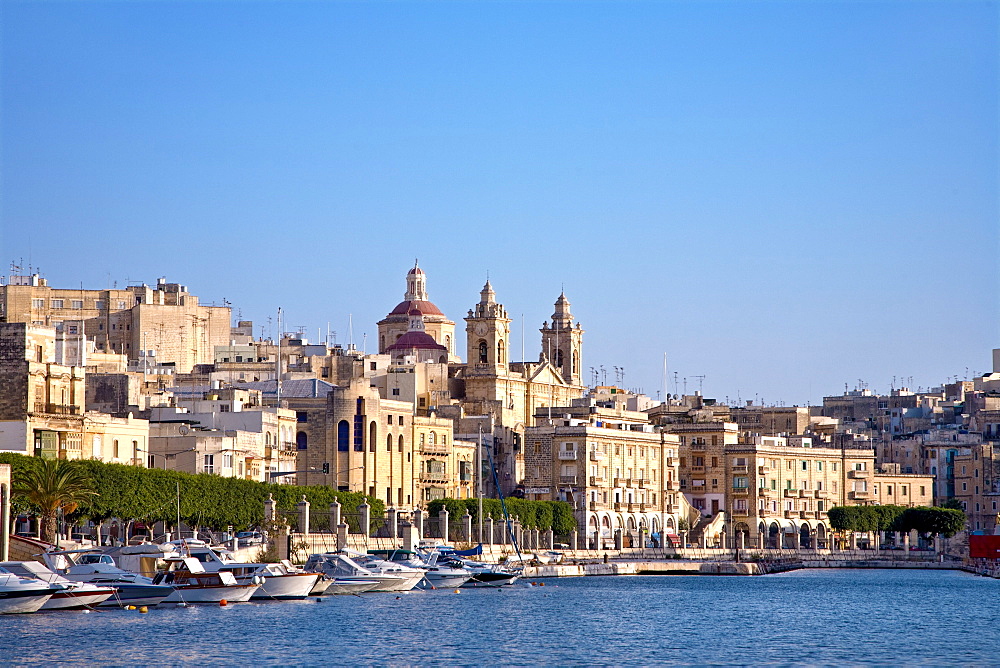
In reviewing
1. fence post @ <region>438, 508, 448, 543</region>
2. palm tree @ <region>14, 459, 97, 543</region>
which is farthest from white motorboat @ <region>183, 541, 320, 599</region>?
fence post @ <region>438, 508, 448, 543</region>

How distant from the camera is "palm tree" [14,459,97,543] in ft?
254

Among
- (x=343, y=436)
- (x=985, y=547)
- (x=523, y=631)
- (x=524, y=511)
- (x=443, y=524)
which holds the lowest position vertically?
(x=523, y=631)

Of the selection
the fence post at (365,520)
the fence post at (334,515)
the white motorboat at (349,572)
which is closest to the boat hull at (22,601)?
the white motorboat at (349,572)

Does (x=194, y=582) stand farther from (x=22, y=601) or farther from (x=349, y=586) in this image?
(x=349, y=586)

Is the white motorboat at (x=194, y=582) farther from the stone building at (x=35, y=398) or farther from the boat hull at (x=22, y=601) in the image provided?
the stone building at (x=35, y=398)

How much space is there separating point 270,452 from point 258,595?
41.2m

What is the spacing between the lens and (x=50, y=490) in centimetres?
7744

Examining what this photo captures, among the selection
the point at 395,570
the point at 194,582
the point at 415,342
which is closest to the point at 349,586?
the point at 395,570

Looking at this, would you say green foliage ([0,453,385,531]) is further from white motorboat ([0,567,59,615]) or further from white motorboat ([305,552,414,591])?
white motorboat ([0,567,59,615])

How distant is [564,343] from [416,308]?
1361cm

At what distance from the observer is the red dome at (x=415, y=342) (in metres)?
163

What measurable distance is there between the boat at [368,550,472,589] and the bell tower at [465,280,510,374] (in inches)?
2534

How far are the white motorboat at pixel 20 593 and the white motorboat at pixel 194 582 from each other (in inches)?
253

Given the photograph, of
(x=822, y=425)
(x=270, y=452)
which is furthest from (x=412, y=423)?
(x=822, y=425)
